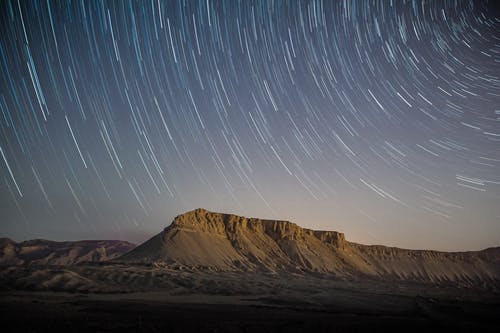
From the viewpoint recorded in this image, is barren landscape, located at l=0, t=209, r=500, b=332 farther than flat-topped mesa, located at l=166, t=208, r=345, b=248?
No

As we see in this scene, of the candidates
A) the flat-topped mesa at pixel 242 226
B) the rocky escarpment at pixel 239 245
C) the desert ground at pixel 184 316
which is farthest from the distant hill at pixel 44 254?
the desert ground at pixel 184 316

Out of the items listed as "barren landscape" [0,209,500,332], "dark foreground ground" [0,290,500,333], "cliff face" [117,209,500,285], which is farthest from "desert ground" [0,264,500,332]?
"cliff face" [117,209,500,285]

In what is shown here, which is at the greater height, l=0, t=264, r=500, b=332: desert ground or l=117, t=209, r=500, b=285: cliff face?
l=117, t=209, r=500, b=285: cliff face

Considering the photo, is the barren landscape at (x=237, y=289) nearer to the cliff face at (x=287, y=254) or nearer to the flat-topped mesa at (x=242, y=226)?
the flat-topped mesa at (x=242, y=226)

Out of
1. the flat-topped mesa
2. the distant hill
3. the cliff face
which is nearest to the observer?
the cliff face

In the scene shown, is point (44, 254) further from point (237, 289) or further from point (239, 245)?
point (237, 289)

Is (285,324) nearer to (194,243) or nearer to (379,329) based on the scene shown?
(379,329)

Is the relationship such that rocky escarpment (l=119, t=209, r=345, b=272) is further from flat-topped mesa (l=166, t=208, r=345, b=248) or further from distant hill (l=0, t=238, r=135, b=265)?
distant hill (l=0, t=238, r=135, b=265)
